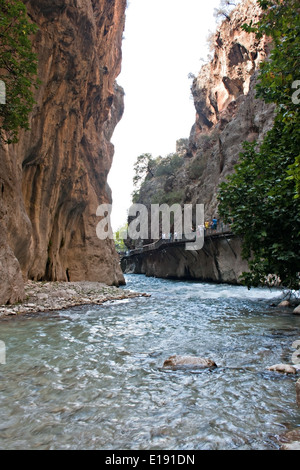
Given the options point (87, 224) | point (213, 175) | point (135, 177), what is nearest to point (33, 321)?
point (87, 224)

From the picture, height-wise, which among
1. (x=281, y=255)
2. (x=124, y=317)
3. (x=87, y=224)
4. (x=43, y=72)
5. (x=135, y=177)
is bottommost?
(x=124, y=317)

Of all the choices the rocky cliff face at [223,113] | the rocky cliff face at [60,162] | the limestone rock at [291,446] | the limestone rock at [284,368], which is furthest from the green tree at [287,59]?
the rocky cliff face at [223,113]

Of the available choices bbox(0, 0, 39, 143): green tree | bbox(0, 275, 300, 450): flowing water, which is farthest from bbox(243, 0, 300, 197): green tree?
bbox(0, 0, 39, 143): green tree

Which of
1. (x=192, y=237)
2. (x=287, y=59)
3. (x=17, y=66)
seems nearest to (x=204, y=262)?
(x=192, y=237)

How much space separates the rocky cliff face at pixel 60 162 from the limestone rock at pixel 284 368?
25.8 feet

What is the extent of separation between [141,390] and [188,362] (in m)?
1.21

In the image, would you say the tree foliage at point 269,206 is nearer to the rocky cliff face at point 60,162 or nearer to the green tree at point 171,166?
the rocky cliff face at point 60,162

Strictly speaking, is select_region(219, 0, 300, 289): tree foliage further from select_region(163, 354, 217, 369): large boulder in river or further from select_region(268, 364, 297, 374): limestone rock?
select_region(163, 354, 217, 369): large boulder in river

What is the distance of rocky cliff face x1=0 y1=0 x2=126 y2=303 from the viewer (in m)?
12.0

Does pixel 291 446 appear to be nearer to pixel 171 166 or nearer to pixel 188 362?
pixel 188 362

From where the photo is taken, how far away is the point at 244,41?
131ft
